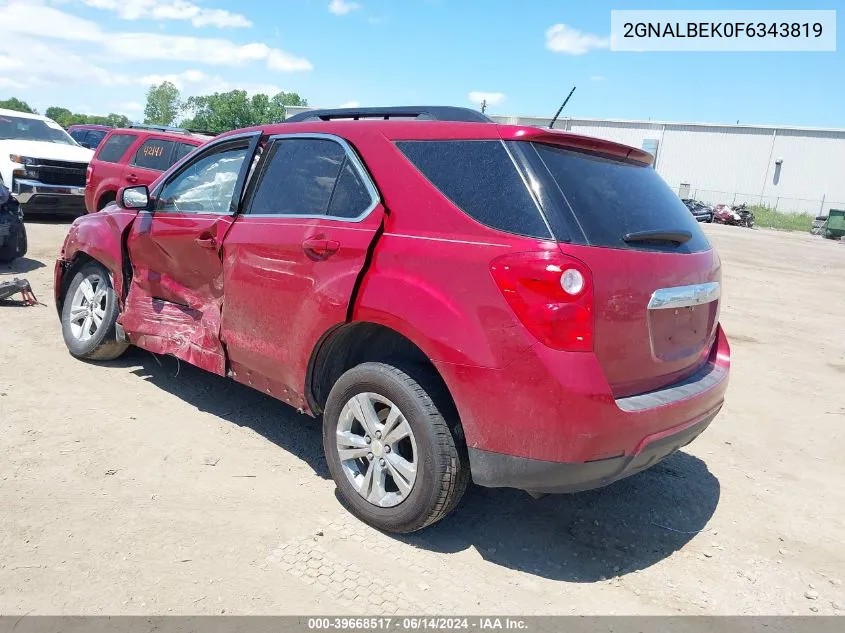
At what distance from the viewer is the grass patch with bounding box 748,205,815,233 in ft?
140

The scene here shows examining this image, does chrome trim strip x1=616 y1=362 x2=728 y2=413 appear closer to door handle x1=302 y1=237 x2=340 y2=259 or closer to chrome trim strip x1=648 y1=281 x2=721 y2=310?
chrome trim strip x1=648 y1=281 x2=721 y2=310

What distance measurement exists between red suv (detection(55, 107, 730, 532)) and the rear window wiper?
0.04 ft

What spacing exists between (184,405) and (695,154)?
5745 centimetres

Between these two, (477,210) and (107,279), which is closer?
(477,210)

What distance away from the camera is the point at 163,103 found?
131m

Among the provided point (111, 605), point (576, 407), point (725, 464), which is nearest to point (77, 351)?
point (111, 605)

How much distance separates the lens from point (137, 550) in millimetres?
2893

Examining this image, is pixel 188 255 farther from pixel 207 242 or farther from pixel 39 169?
pixel 39 169

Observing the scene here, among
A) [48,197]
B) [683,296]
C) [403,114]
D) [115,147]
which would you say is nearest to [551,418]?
[683,296]

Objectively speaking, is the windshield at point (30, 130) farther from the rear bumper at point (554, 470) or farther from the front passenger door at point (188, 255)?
the rear bumper at point (554, 470)

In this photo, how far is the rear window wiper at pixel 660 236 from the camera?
9.47ft

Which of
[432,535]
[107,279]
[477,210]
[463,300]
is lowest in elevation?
[432,535]

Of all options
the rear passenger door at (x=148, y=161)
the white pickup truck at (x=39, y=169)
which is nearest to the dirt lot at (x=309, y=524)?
the rear passenger door at (x=148, y=161)
